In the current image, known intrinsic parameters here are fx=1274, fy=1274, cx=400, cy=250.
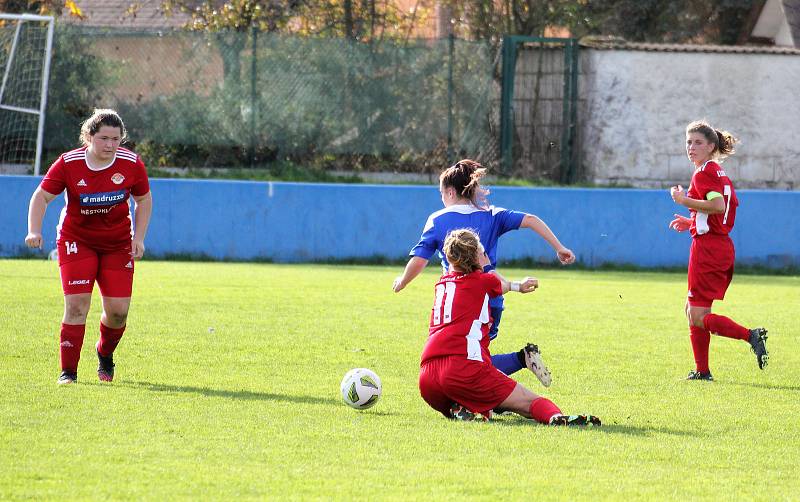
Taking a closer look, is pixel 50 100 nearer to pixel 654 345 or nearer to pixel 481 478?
pixel 654 345

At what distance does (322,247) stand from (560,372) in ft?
33.6

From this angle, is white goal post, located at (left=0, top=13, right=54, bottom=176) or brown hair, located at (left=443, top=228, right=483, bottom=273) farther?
white goal post, located at (left=0, top=13, right=54, bottom=176)

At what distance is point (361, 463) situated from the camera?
18.3 ft

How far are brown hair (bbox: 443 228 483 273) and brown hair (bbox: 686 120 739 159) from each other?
2.57m

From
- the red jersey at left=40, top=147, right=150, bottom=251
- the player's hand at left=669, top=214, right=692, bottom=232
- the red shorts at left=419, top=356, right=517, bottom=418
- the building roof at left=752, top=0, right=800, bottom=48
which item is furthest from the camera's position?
the building roof at left=752, top=0, right=800, bottom=48

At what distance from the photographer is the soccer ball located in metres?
6.95

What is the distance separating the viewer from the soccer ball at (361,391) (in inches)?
274

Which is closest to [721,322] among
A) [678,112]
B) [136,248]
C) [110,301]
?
[136,248]

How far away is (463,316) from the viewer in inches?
267

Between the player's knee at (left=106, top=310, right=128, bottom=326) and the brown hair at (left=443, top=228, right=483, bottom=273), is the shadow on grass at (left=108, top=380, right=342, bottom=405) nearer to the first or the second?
the player's knee at (left=106, top=310, right=128, bottom=326)

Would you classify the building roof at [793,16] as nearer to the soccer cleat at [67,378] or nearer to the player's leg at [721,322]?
the player's leg at [721,322]

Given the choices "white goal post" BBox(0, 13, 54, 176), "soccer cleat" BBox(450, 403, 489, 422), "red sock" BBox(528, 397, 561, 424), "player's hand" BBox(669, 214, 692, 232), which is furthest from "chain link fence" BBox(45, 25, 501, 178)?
"red sock" BBox(528, 397, 561, 424)

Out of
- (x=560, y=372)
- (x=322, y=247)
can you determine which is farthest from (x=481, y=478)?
(x=322, y=247)

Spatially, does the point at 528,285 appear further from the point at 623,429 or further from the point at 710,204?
the point at 710,204
